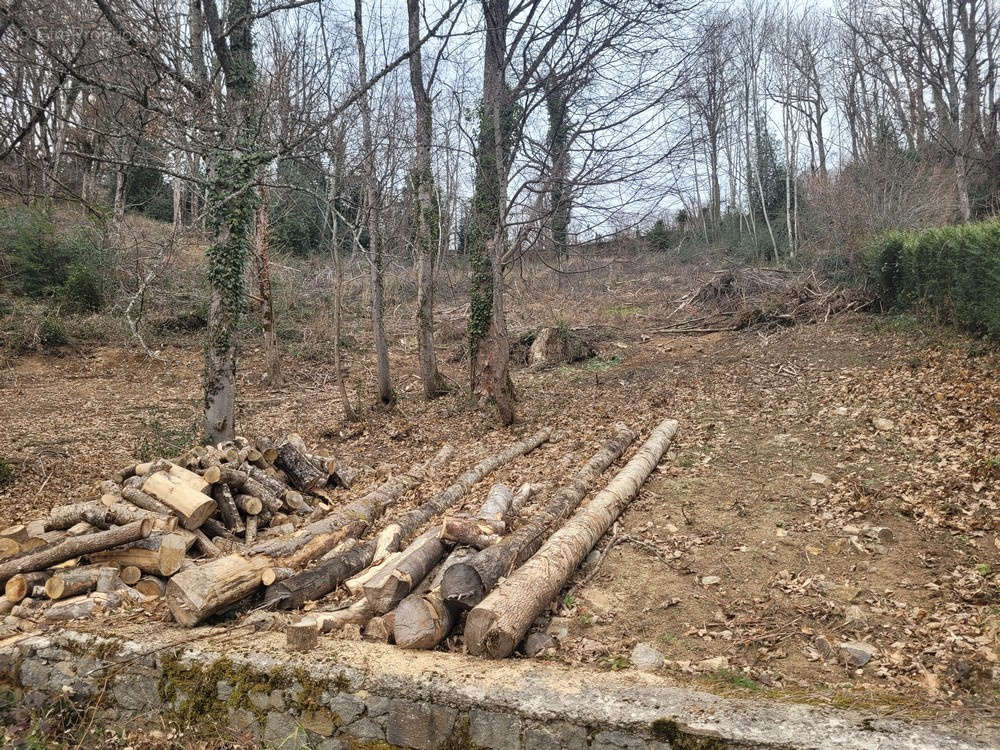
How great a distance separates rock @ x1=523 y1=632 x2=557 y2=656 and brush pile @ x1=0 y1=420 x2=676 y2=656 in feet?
0.44

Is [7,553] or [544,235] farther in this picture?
[544,235]

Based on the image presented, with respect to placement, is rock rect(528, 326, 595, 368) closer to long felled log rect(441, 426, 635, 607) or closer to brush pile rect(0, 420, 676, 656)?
brush pile rect(0, 420, 676, 656)

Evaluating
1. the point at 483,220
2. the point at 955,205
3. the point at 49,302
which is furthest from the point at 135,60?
the point at 955,205

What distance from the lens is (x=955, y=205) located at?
17438 mm

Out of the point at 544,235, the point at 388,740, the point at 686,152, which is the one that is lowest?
the point at 388,740

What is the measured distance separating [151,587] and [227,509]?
1.34 metres

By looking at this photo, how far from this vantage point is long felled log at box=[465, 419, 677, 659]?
3.61 metres

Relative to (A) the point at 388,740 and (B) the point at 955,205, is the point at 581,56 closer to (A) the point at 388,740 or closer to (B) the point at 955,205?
(A) the point at 388,740

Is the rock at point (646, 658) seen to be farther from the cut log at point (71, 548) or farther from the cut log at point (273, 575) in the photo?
the cut log at point (71, 548)

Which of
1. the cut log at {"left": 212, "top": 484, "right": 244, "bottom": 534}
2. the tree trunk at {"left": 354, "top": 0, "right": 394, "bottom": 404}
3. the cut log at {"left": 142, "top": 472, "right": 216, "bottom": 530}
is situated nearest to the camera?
the cut log at {"left": 142, "top": 472, "right": 216, "bottom": 530}

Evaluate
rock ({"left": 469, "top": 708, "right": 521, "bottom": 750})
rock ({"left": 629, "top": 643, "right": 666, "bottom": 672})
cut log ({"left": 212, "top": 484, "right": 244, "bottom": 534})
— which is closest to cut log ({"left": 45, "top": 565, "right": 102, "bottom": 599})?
cut log ({"left": 212, "top": 484, "right": 244, "bottom": 534})

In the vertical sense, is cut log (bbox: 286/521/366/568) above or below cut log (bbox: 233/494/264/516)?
below

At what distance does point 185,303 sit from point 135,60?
1184cm

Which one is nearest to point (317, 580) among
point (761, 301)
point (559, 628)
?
point (559, 628)
